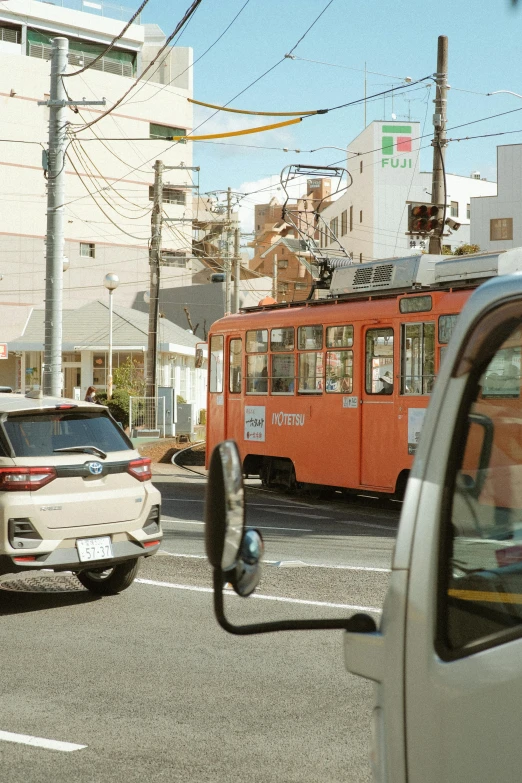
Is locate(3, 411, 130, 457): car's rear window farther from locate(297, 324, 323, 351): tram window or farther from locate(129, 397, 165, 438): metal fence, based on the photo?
locate(129, 397, 165, 438): metal fence

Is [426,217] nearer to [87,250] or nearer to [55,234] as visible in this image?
[55,234]

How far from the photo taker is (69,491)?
798 centimetres

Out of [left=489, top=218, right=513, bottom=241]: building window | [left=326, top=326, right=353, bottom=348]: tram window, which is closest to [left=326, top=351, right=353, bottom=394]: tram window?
[left=326, top=326, right=353, bottom=348]: tram window

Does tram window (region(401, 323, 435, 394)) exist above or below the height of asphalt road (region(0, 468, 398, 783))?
above

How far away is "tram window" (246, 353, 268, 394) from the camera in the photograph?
729 inches

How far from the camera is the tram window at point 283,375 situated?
1784 cm

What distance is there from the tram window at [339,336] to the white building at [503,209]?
131 feet

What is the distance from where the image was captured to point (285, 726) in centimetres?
522

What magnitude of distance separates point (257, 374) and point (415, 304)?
14.9 feet

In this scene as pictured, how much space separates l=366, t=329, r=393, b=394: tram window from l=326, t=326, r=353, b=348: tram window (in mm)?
468

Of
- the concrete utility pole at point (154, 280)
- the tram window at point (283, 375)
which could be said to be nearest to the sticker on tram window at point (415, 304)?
the tram window at point (283, 375)

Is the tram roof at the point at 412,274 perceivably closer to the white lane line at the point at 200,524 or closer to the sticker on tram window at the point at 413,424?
the sticker on tram window at the point at 413,424

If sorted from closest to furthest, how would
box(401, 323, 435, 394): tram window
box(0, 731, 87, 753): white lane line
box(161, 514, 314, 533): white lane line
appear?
box(0, 731, 87, 753): white lane line, box(161, 514, 314, 533): white lane line, box(401, 323, 435, 394): tram window

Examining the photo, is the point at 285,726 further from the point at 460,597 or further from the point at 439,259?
the point at 439,259
